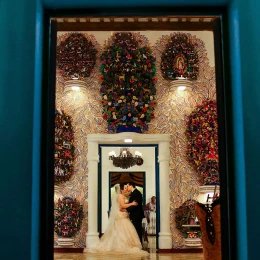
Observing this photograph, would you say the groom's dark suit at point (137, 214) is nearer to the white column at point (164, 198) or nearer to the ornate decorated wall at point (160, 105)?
the white column at point (164, 198)

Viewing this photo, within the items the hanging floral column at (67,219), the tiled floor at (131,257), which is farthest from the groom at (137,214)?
the hanging floral column at (67,219)

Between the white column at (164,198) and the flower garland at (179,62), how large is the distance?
1.68m

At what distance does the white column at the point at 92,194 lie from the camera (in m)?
11.0

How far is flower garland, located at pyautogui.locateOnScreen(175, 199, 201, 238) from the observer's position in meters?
10.7

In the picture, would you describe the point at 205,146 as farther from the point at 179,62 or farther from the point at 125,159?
the point at 125,159

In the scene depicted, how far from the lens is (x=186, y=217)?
10.8m

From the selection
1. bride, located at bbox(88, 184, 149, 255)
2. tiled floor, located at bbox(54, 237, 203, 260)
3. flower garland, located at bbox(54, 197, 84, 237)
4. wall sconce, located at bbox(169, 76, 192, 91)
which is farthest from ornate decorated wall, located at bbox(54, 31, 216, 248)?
tiled floor, located at bbox(54, 237, 203, 260)

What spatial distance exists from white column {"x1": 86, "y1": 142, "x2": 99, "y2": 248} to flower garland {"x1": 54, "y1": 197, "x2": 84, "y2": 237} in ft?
0.85

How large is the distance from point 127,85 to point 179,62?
4.49ft

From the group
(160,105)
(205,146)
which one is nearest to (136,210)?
(205,146)

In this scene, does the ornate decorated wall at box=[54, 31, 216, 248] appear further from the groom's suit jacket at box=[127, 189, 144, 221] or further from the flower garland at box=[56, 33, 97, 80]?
the groom's suit jacket at box=[127, 189, 144, 221]
